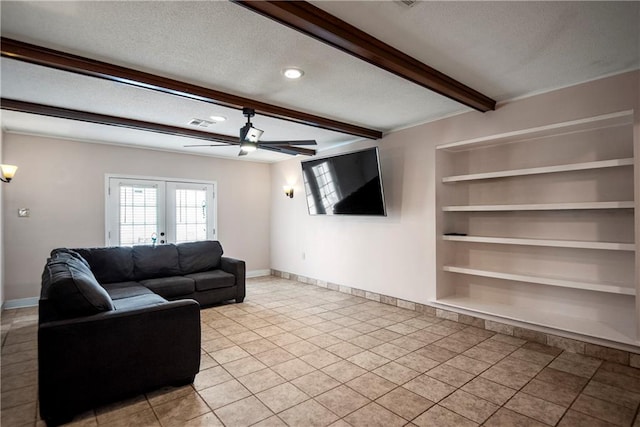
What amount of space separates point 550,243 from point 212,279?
4.24 metres

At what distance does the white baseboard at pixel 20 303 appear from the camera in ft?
15.8

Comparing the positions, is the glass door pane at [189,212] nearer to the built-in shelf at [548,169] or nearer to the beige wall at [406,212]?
the beige wall at [406,212]

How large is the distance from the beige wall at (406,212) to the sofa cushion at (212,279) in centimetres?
183

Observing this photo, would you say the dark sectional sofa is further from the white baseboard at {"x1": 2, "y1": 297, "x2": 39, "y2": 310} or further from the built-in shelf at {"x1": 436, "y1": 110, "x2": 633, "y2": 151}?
the built-in shelf at {"x1": 436, "y1": 110, "x2": 633, "y2": 151}

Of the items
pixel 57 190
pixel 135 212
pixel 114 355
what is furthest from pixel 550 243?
pixel 57 190

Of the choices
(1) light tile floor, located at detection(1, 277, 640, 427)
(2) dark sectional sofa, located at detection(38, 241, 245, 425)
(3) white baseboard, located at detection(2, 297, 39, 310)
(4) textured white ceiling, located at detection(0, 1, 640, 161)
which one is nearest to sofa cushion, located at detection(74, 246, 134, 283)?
(1) light tile floor, located at detection(1, 277, 640, 427)

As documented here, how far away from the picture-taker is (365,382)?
2701 mm

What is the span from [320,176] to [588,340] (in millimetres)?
3901

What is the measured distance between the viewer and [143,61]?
108 inches

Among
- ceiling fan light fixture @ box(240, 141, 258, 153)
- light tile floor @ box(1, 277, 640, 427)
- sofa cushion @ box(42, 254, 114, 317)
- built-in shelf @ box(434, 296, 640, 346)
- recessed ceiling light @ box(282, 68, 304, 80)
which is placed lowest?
light tile floor @ box(1, 277, 640, 427)

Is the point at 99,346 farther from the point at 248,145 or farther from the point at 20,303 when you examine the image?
the point at 20,303

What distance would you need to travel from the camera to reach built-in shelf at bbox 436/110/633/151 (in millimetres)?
3008

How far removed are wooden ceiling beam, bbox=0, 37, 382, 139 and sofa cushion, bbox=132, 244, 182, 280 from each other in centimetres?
270

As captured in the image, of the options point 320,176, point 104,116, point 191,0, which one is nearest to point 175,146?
point 104,116
